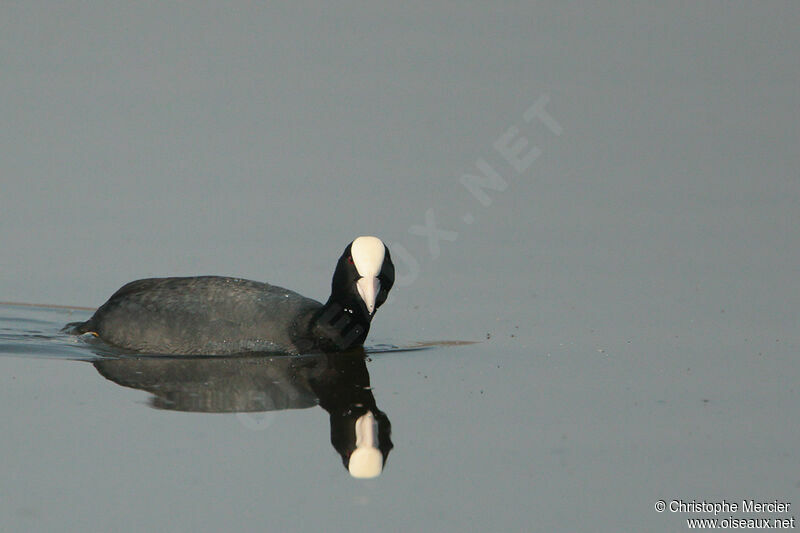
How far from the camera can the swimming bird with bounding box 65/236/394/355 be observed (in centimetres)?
880

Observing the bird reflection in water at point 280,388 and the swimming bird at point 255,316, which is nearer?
the bird reflection in water at point 280,388

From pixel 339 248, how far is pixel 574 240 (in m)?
1.94

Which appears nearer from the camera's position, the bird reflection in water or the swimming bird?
the bird reflection in water

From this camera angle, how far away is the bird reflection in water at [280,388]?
22.9 ft

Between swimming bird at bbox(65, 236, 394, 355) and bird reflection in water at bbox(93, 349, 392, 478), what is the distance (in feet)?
0.38

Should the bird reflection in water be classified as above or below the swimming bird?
below

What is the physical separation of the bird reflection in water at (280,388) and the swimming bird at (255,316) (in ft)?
0.38

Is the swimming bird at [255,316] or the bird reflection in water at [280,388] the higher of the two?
the swimming bird at [255,316]

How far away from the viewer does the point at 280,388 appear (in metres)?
8.01

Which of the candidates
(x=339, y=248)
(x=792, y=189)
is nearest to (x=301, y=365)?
(x=339, y=248)

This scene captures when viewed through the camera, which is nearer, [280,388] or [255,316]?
[280,388]

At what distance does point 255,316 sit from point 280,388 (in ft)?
3.48

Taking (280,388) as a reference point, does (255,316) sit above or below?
above

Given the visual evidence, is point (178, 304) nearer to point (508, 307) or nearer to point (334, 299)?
point (334, 299)
